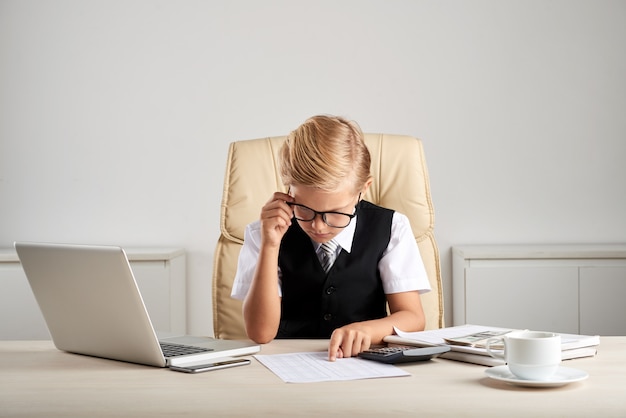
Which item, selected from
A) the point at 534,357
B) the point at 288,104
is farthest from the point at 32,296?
the point at 534,357

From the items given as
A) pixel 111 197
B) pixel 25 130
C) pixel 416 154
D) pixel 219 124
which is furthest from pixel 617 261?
pixel 25 130

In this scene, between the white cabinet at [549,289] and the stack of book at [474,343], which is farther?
the white cabinet at [549,289]

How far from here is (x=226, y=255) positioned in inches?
76.7

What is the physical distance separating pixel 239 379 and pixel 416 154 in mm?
1071

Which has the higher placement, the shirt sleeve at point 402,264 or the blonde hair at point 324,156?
the blonde hair at point 324,156

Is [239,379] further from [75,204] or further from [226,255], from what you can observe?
[75,204]

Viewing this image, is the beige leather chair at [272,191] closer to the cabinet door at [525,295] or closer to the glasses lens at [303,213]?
the glasses lens at [303,213]

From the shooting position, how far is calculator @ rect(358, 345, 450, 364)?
1.15 metres

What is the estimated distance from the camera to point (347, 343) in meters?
1.23

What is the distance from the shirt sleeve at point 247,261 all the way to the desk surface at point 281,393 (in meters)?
0.60

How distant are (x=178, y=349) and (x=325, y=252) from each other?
601 mm

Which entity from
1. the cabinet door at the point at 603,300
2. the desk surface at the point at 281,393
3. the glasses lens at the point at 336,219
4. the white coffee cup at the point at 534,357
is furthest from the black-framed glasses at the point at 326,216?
the cabinet door at the point at 603,300

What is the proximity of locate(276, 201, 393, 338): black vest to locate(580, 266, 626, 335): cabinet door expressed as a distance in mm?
1269

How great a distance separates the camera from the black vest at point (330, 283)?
1.76m
